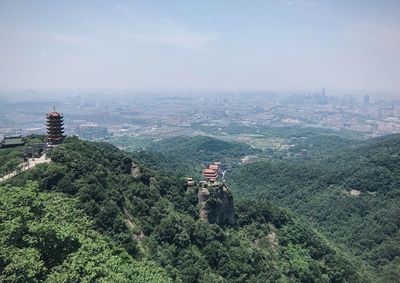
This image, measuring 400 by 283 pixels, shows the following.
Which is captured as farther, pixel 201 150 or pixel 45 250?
pixel 201 150

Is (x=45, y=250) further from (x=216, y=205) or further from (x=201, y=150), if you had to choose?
(x=201, y=150)

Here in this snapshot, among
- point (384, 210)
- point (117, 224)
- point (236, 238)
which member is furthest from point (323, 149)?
point (117, 224)

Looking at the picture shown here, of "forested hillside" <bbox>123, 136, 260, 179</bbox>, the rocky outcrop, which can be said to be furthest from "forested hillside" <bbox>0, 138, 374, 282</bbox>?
"forested hillside" <bbox>123, 136, 260, 179</bbox>

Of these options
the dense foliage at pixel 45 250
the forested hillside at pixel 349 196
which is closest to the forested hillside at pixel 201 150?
the forested hillside at pixel 349 196

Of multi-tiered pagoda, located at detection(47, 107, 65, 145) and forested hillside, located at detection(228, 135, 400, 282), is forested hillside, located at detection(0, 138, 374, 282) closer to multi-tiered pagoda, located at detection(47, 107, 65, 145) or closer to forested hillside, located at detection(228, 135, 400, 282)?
multi-tiered pagoda, located at detection(47, 107, 65, 145)

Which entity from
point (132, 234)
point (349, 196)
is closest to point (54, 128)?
point (132, 234)

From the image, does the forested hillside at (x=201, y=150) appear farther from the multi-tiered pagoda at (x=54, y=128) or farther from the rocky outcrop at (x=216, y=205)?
the multi-tiered pagoda at (x=54, y=128)

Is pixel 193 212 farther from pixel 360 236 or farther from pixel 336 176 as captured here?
pixel 336 176

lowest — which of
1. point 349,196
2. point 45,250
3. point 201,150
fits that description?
point 201,150
